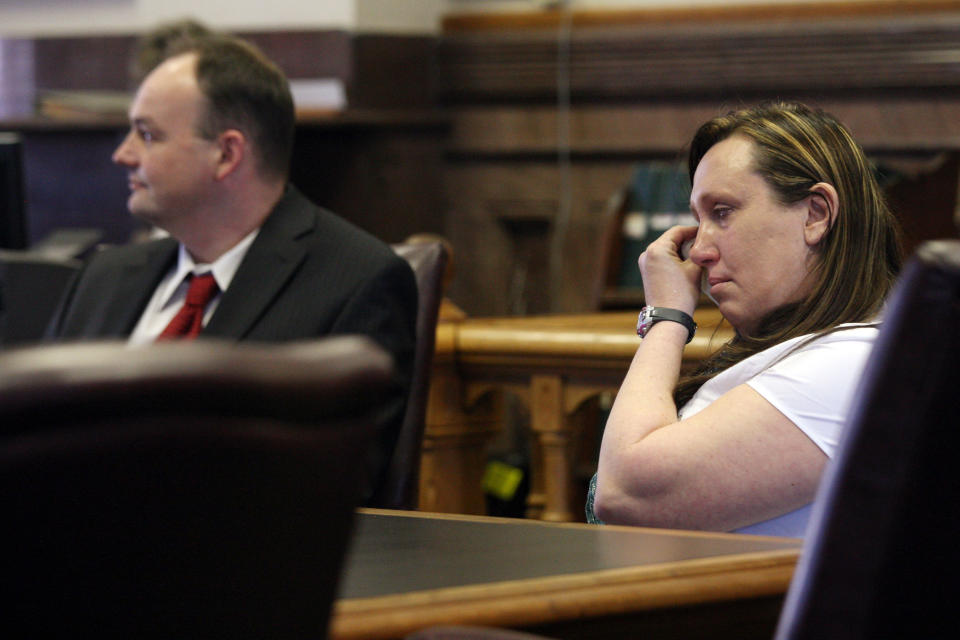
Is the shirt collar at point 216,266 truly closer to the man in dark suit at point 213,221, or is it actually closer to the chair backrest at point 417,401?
the man in dark suit at point 213,221

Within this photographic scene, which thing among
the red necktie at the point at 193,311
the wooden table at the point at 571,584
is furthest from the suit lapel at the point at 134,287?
the wooden table at the point at 571,584

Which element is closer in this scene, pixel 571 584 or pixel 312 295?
pixel 571 584

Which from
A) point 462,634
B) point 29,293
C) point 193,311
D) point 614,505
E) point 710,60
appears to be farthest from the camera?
point 710,60

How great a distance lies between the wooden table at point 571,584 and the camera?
99cm

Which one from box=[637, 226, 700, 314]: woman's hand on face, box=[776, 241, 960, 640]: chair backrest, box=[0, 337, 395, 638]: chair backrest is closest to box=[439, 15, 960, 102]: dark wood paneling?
box=[637, 226, 700, 314]: woman's hand on face

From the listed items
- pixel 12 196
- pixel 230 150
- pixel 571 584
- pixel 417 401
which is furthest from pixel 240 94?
pixel 571 584

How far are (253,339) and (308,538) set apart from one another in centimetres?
154

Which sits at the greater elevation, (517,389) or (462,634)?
(462,634)

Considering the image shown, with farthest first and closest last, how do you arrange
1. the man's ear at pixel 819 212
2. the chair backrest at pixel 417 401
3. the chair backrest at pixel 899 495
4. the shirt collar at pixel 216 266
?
the shirt collar at pixel 216 266, the chair backrest at pixel 417 401, the man's ear at pixel 819 212, the chair backrest at pixel 899 495

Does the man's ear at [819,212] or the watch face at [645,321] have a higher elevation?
the man's ear at [819,212]

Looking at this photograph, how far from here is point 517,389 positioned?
2648mm

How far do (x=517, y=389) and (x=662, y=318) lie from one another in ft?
3.32

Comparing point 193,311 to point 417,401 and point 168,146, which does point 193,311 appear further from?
point 417,401

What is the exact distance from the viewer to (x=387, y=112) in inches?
170
